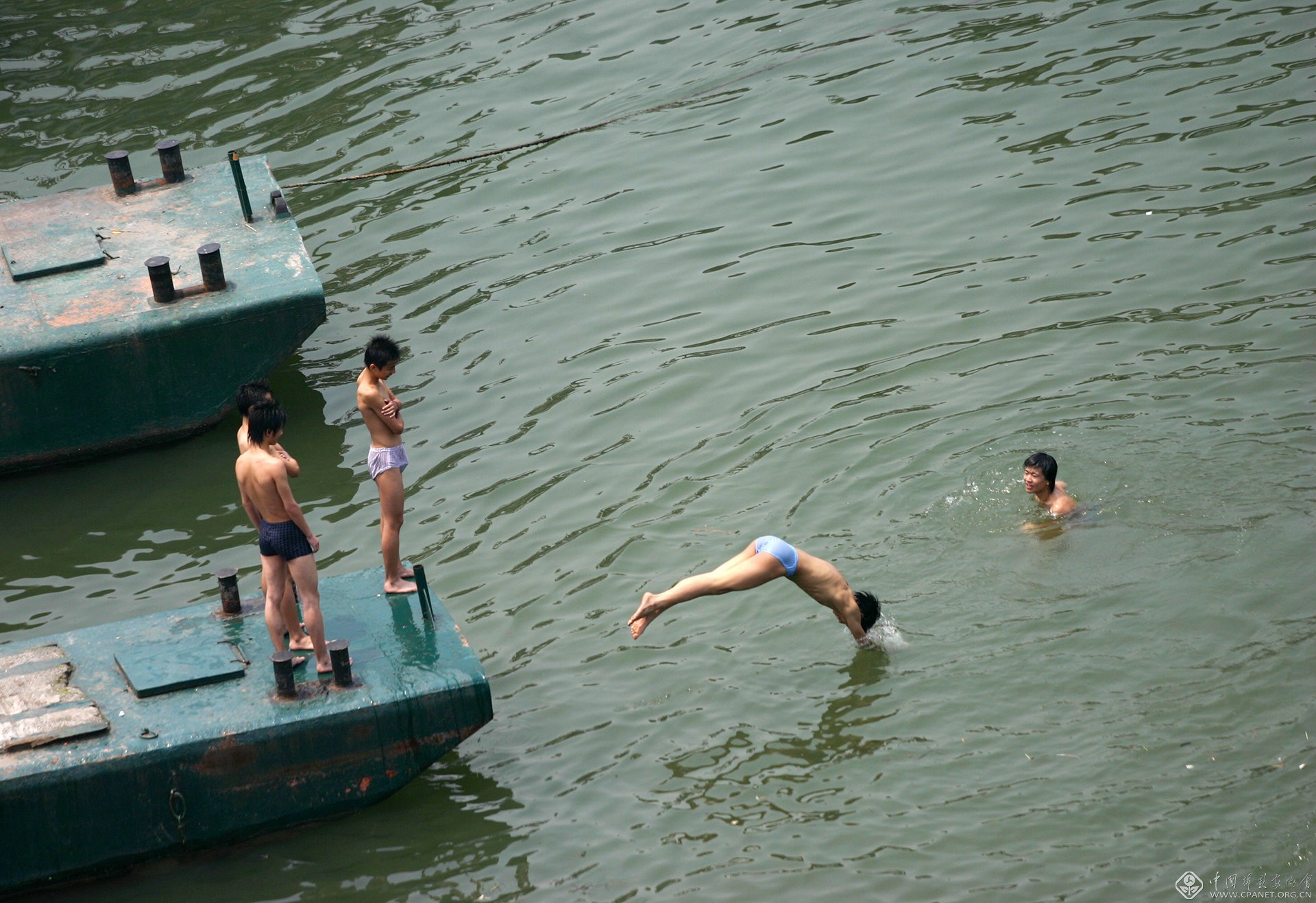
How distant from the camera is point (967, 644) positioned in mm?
8492

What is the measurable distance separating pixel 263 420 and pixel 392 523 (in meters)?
1.36

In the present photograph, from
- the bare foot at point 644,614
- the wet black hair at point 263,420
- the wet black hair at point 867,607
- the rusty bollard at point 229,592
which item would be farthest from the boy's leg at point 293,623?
the wet black hair at point 867,607

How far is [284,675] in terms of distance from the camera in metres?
7.13

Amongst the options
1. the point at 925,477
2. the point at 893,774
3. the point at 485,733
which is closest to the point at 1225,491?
the point at 925,477

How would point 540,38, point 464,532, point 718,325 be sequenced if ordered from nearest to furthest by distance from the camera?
point 464,532 < point 718,325 < point 540,38

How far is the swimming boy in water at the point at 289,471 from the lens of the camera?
7492mm

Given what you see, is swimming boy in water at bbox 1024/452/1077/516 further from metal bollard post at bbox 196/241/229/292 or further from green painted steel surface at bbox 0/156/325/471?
metal bollard post at bbox 196/241/229/292

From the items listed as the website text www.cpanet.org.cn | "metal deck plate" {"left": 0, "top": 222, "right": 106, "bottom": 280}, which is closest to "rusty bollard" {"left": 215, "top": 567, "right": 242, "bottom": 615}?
"metal deck plate" {"left": 0, "top": 222, "right": 106, "bottom": 280}

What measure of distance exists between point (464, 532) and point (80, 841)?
3728 mm

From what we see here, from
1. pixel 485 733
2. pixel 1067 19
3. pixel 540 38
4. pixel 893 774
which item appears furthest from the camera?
pixel 540 38

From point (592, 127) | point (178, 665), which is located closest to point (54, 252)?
point (178, 665)

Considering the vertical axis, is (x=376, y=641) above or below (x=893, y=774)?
above

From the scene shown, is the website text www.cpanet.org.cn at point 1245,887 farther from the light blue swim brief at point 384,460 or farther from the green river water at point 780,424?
the light blue swim brief at point 384,460

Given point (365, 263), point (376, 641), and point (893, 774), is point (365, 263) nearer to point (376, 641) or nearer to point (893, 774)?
point (376, 641)
